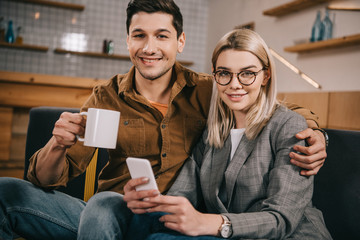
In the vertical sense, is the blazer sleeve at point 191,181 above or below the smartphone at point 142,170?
below

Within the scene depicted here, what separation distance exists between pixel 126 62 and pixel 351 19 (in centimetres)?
327

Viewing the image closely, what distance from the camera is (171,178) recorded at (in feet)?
4.72

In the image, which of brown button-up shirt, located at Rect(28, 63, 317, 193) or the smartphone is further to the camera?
brown button-up shirt, located at Rect(28, 63, 317, 193)

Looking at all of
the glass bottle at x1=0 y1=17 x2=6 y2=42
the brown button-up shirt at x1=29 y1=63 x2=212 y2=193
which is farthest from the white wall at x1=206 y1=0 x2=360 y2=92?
the glass bottle at x1=0 y1=17 x2=6 y2=42

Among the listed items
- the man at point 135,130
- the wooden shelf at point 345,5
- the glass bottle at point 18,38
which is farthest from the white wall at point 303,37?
the glass bottle at point 18,38

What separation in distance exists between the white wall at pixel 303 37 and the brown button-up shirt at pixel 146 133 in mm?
1989

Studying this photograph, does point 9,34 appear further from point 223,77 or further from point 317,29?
point 223,77

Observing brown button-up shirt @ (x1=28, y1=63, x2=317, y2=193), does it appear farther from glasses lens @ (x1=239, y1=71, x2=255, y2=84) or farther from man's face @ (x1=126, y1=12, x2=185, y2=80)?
glasses lens @ (x1=239, y1=71, x2=255, y2=84)

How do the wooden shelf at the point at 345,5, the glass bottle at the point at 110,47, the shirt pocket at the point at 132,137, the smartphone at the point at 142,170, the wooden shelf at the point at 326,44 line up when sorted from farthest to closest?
1. the glass bottle at the point at 110,47
2. the wooden shelf at the point at 345,5
3. the wooden shelf at the point at 326,44
4. the shirt pocket at the point at 132,137
5. the smartphone at the point at 142,170

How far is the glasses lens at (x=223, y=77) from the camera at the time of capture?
49.8 inches

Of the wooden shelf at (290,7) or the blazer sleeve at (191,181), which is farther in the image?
the wooden shelf at (290,7)

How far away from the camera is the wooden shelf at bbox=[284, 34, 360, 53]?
2846mm

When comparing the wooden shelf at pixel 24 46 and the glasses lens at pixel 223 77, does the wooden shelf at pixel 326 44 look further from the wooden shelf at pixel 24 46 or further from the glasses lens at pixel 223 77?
the wooden shelf at pixel 24 46

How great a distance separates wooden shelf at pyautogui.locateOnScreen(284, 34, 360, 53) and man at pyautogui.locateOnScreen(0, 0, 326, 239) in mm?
1771
